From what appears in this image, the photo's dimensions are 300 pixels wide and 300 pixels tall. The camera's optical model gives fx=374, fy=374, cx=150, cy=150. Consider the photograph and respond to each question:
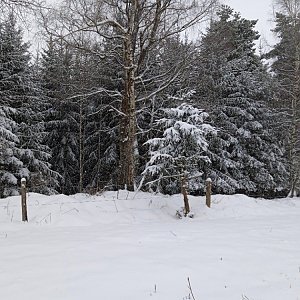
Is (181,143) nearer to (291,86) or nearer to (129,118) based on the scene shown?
(129,118)

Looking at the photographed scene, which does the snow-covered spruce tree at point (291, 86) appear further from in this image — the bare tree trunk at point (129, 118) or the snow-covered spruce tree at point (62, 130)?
the snow-covered spruce tree at point (62, 130)

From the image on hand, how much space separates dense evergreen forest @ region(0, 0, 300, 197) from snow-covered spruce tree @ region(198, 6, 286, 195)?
63 mm

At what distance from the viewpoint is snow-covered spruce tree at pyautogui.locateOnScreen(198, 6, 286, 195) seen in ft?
60.1

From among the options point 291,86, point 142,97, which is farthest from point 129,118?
point 291,86

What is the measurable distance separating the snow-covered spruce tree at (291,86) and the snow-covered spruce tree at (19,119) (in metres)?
11.9

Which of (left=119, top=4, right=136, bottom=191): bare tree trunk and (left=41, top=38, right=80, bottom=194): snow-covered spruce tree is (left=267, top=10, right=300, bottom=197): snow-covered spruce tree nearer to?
(left=119, top=4, right=136, bottom=191): bare tree trunk

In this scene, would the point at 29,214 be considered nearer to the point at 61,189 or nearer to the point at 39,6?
the point at 39,6

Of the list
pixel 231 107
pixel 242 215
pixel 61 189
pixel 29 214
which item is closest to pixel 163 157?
pixel 242 215

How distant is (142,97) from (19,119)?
8.22 metres

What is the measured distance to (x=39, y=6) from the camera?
23.0ft

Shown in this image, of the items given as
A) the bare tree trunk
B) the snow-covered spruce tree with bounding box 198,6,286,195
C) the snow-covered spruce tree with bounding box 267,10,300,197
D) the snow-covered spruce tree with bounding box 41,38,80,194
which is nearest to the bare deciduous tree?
the bare tree trunk

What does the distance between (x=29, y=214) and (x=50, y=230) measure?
1.84 m

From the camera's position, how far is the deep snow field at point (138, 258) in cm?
410

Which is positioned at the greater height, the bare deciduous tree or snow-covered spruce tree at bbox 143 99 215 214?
the bare deciduous tree
